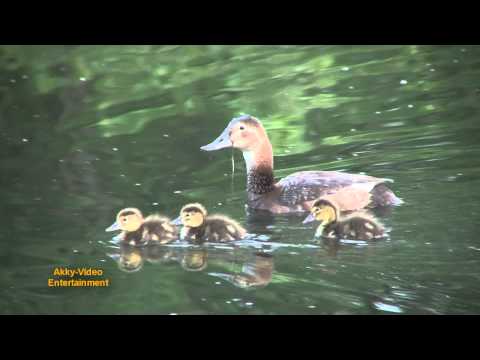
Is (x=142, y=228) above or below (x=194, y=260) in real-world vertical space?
above

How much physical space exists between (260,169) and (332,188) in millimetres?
762

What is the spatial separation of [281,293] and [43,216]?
2.21 meters

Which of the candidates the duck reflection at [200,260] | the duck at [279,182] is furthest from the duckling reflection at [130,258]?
the duck at [279,182]

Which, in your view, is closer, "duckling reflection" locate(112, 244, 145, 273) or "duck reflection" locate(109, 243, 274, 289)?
"duck reflection" locate(109, 243, 274, 289)

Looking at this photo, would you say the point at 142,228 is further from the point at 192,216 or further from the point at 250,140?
the point at 250,140

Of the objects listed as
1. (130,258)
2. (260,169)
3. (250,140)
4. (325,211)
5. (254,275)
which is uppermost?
(250,140)

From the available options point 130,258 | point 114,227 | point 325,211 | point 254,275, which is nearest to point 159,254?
point 130,258

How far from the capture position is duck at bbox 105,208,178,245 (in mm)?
6461

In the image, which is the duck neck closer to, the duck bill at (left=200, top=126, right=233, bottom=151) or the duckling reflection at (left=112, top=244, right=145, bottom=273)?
the duck bill at (left=200, top=126, right=233, bottom=151)

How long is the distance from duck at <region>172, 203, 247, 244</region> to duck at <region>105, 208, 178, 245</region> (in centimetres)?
10

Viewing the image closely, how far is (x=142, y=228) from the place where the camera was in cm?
648

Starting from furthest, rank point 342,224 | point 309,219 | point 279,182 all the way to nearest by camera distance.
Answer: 1. point 279,182
2. point 309,219
3. point 342,224

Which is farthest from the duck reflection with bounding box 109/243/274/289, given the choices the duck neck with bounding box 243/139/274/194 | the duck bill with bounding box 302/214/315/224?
the duck neck with bounding box 243/139/274/194

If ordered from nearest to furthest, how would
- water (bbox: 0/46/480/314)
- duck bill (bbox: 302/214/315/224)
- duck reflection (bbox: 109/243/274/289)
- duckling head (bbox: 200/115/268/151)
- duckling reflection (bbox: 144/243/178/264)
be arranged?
1. water (bbox: 0/46/480/314)
2. duck reflection (bbox: 109/243/274/289)
3. duckling reflection (bbox: 144/243/178/264)
4. duck bill (bbox: 302/214/315/224)
5. duckling head (bbox: 200/115/268/151)
